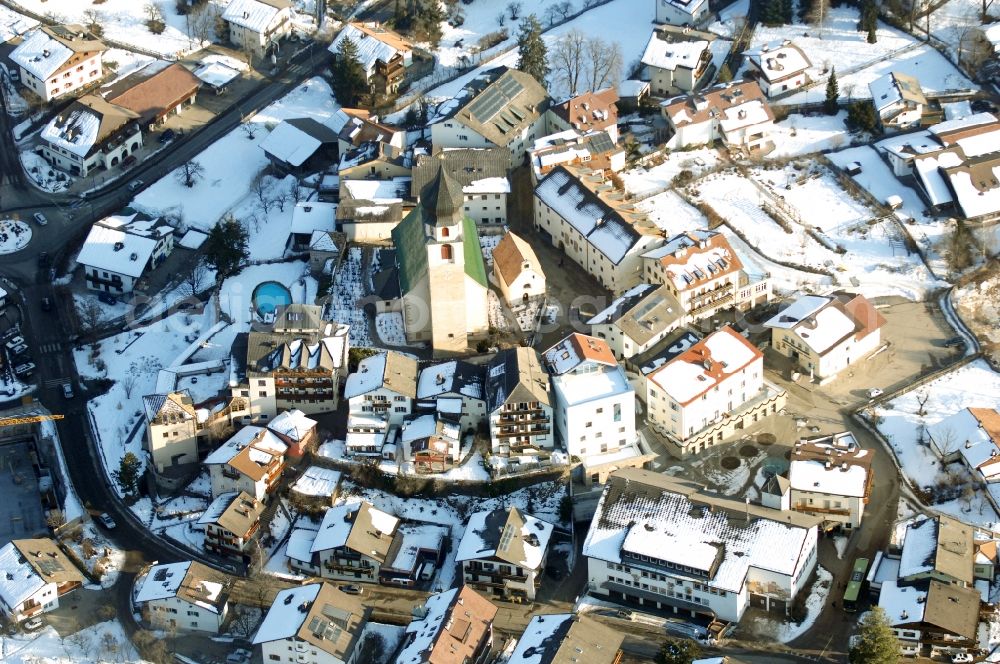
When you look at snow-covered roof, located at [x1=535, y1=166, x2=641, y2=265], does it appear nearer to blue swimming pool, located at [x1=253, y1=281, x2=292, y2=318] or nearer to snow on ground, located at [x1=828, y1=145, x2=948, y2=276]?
blue swimming pool, located at [x1=253, y1=281, x2=292, y2=318]

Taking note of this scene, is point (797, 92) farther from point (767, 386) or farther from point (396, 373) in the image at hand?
point (396, 373)

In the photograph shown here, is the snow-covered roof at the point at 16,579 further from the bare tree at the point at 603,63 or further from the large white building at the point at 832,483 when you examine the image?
the bare tree at the point at 603,63

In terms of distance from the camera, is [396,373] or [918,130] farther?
[918,130]

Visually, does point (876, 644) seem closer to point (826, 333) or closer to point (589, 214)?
point (826, 333)

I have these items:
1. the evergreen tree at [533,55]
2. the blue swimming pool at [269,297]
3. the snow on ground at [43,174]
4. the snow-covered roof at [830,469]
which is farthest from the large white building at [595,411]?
the snow on ground at [43,174]

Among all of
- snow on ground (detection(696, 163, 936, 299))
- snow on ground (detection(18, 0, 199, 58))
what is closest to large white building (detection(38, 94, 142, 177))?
snow on ground (detection(18, 0, 199, 58))

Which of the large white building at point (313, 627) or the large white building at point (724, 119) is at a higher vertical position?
the large white building at point (724, 119)

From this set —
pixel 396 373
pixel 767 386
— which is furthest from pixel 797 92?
pixel 396 373
